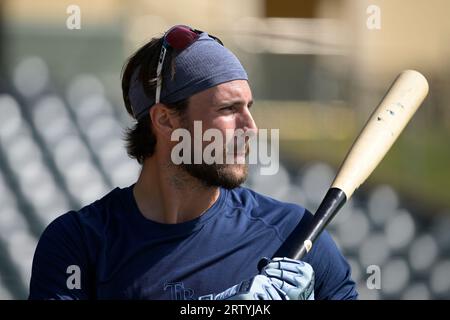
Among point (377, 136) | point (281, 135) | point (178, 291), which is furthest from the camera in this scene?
point (281, 135)

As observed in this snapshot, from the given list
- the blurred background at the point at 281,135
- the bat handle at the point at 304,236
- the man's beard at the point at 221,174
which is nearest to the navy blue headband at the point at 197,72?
the man's beard at the point at 221,174

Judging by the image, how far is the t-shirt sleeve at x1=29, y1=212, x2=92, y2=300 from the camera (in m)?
1.68

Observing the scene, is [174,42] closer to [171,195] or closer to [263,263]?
[171,195]

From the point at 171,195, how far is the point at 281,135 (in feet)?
9.21

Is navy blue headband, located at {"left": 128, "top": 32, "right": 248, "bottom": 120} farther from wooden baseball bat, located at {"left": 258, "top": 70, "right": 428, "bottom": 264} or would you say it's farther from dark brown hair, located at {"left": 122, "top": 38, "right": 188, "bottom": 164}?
wooden baseball bat, located at {"left": 258, "top": 70, "right": 428, "bottom": 264}

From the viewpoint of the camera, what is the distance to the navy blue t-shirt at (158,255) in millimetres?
1669

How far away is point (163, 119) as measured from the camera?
1821 millimetres

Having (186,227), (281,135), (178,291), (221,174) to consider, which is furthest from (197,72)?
(281,135)

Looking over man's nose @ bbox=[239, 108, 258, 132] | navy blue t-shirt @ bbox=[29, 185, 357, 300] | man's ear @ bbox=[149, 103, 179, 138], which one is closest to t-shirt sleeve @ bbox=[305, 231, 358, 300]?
navy blue t-shirt @ bbox=[29, 185, 357, 300]

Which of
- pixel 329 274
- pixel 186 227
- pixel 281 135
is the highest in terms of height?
pixel 186 227
